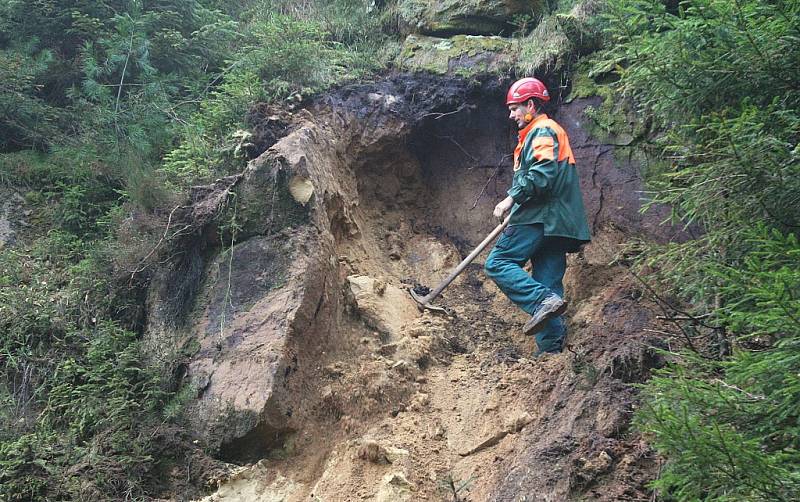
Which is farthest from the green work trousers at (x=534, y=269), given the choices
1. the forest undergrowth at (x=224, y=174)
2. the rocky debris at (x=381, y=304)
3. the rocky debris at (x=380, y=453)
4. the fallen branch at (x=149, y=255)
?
the fallen branch at (x=149, y=255)

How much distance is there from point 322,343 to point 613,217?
2.92 m

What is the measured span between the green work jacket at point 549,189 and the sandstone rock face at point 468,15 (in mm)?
2583

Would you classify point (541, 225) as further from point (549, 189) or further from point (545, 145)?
point (545, 145)

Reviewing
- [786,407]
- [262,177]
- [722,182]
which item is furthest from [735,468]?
[262,177]

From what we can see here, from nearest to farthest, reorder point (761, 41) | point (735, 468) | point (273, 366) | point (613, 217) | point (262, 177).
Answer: point (735, 468), point (761, 41), point (273, 366), point (262, 177), point (613, 217)

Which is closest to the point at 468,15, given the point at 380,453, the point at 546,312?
the point at 546,312

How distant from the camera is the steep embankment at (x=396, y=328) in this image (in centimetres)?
439

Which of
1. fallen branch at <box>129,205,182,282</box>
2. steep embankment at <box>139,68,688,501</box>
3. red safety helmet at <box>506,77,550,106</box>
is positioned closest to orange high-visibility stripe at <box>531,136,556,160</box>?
red safety helmet at <box>506,77,550,106</box>

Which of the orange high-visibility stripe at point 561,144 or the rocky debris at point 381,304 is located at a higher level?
the orange high-visibility stripe at point 561,144

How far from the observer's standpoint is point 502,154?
7.37 metres

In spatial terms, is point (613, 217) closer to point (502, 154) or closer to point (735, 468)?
point (502, 154)

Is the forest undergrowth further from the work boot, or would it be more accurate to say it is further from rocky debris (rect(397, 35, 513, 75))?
the work boot

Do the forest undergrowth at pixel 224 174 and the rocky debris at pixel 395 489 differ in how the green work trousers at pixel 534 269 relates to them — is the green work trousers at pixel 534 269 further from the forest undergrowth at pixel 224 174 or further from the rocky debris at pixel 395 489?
the rocky debris at pixel 395 489

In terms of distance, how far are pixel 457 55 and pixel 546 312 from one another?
143 inches
